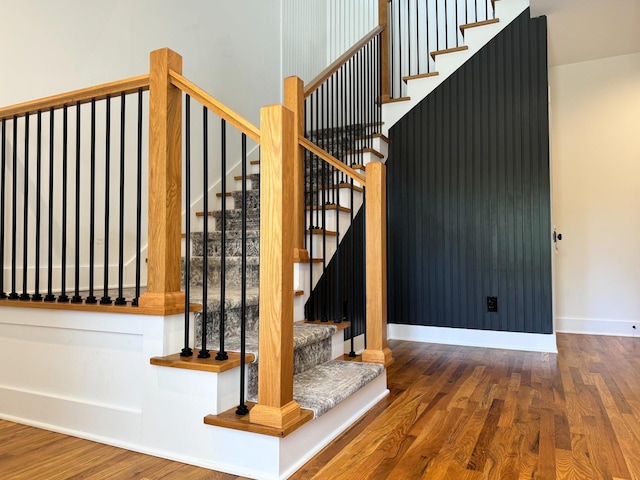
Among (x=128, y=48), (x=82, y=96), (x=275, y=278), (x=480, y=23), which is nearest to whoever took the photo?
(x=275, y=278)

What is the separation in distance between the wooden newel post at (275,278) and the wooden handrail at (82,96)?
25.1 inches

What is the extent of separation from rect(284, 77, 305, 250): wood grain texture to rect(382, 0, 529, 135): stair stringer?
5.09ft

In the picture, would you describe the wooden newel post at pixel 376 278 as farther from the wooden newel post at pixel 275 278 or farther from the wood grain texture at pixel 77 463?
the wood grain texture at pixel 77 463

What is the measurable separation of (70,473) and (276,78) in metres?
3.97

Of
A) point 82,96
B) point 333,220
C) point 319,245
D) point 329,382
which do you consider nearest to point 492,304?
point 333,220

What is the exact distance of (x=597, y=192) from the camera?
4367 mm

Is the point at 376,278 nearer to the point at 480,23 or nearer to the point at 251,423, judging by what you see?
the point at 251,423

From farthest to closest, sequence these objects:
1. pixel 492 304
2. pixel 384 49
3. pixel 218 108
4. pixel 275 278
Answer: pixel 384 49 → pixel 492 304 → pixel 218 108 → pixel 275 278

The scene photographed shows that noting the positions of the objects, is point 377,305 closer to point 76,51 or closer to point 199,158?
point 199,158

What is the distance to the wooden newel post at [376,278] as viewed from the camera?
235 centimetres

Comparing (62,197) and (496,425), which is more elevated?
(62,197)

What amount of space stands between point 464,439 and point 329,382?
58 cm

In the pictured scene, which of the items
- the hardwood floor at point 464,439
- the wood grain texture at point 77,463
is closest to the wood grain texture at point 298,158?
the hardwood floor at point 464,439

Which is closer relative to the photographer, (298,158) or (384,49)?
(298,158)
